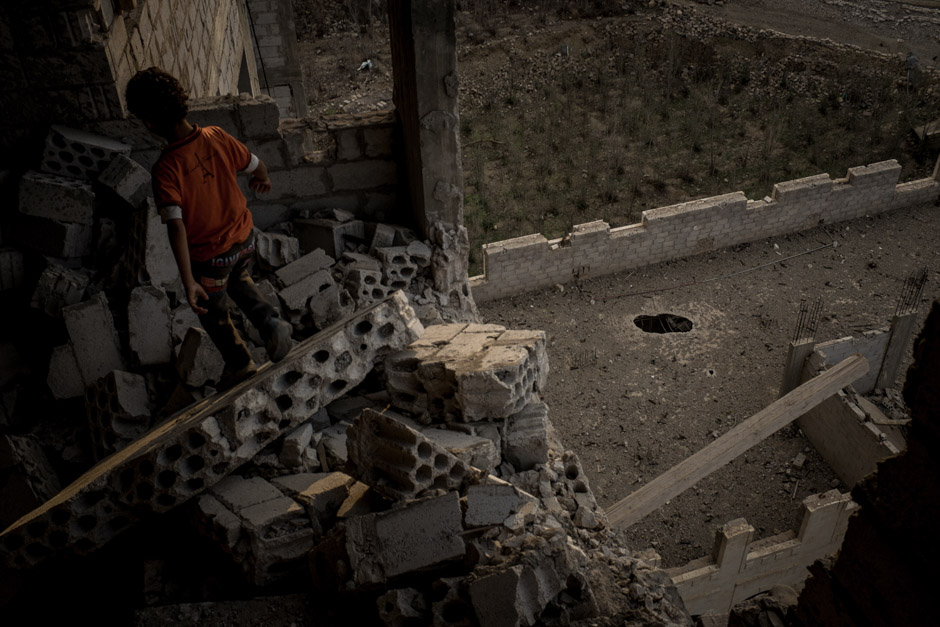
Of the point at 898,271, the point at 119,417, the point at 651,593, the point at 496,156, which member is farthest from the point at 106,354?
the point at 898,271

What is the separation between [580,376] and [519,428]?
523cm

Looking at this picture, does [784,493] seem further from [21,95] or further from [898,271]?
[21,95]

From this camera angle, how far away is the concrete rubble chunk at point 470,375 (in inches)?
166

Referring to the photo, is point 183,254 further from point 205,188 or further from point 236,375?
point 236,375

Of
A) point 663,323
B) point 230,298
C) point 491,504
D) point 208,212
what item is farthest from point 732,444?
point 208,212

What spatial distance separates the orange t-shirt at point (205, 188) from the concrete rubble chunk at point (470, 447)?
1.73 metres

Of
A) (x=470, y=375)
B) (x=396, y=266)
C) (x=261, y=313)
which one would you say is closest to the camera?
(x=470, y=375)

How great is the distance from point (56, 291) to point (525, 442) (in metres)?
3.52

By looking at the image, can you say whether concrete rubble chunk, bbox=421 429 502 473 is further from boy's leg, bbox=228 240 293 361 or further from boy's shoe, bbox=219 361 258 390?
boy's shoe, bbox=219 361 258 390

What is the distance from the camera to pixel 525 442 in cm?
450

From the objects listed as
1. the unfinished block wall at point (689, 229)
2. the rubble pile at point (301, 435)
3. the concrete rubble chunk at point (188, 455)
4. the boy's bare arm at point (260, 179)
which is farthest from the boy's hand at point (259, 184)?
the unfinished block wall at point (689, 229)

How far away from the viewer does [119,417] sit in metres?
4.62

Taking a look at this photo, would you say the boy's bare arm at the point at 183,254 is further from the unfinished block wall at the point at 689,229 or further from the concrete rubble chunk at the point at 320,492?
the unfinished block wall at the point at 689,229

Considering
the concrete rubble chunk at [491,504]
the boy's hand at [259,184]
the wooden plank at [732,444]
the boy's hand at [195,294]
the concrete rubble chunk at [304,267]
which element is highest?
the boy's hand at [259,184]
